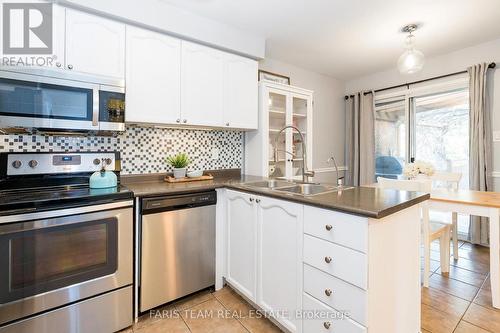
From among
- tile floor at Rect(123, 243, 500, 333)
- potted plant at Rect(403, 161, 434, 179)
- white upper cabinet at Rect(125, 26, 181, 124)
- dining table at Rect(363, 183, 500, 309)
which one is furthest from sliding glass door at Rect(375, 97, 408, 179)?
white upper cabinet at Rect(125, 26, 181, 124)

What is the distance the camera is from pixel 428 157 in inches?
135

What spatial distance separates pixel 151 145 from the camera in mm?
2213

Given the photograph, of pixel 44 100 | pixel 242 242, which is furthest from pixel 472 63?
pixel 44 100

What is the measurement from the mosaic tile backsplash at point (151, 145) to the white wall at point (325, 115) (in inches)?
59.2

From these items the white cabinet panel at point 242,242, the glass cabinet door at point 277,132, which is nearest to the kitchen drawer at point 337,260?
the white cabinet panel at point 242,242

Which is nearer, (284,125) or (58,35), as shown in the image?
(58,35)

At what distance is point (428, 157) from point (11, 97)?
4.33 meters

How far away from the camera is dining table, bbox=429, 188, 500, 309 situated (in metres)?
1.74

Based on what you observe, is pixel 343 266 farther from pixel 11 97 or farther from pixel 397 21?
pixel 397 21

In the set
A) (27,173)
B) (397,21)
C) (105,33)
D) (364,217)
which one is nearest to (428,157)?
(397,21)

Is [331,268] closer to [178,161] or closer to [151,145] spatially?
[178,161]

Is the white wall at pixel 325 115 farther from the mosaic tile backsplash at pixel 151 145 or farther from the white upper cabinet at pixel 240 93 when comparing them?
the mosaic tile backsplash at pixel 151 145

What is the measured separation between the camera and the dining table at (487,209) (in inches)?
68.5

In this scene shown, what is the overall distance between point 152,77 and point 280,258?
1627mm
